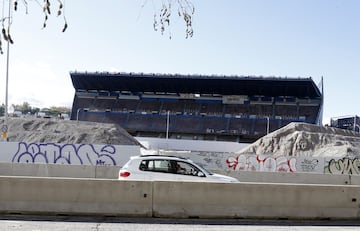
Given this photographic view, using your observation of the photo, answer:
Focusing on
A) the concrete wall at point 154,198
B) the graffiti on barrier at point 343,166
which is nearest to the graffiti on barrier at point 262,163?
the graffiti on barrier at point 343,166

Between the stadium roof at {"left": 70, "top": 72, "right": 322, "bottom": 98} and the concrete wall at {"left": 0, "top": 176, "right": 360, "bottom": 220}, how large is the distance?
229ft

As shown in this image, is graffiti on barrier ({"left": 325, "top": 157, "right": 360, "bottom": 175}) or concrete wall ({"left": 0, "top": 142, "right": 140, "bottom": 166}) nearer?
graffiti on barrier ({"left": 325, "top": 157, "right": 360, "bottom": 175})

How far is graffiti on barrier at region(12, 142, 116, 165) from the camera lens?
26.4 metres

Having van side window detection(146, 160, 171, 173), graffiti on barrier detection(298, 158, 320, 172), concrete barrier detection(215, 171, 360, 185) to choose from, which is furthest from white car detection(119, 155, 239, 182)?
graffiti on barrier detection(298, 158, 320, 172)

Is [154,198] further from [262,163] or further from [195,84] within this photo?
[195,84]

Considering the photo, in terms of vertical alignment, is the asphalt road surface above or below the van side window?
below

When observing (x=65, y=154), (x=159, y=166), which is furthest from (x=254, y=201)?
(x=65, y=154)

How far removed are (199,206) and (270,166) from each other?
18.4 m

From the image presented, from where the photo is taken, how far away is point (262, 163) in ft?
87.6

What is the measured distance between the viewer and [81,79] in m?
83.5

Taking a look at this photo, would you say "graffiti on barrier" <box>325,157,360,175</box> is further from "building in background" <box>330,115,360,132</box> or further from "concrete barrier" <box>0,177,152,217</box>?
"building in background" <box>330,115,360,132</box>

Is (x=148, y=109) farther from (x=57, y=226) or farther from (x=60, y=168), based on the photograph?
(x=57, y=226)

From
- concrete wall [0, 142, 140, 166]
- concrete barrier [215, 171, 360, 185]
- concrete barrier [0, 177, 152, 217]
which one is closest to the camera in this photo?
concrete barrier [0, 177, 152, 217]

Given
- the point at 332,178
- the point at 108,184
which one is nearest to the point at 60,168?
the point at 108,184
